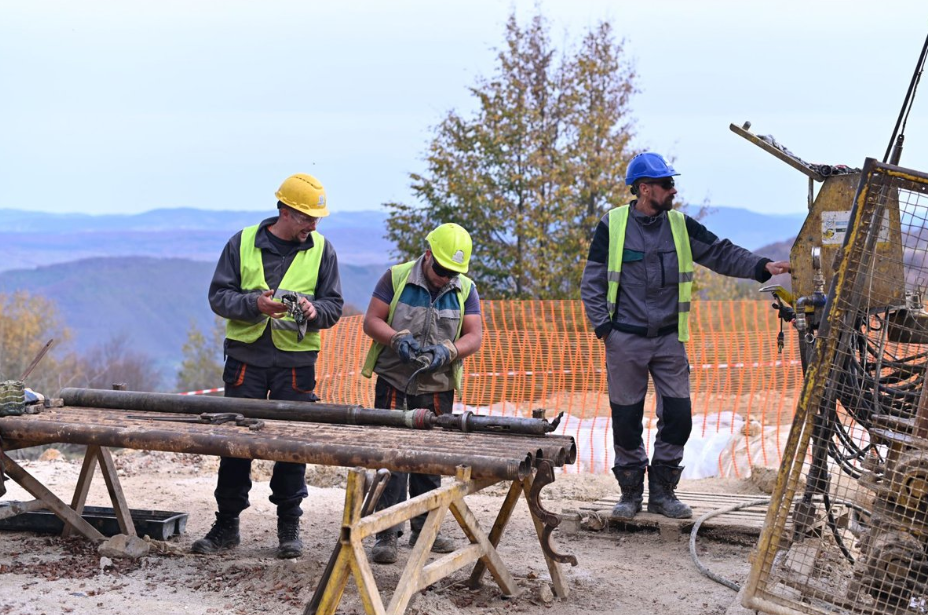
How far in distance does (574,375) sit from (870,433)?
21.0ft

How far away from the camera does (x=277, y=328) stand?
19.4ft

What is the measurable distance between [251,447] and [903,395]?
279cm

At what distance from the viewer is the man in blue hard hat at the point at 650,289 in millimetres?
6418

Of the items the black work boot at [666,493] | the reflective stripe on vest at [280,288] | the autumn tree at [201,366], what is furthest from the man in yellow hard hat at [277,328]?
the autumn tree at [201,366]

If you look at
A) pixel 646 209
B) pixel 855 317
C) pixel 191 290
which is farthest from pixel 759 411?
pixel 191 290

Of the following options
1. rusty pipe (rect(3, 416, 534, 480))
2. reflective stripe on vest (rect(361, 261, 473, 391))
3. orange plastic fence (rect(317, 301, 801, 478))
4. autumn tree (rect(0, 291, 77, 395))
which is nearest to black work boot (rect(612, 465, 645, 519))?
reflective stripe on vest (rect(361, 261, 473, 391))

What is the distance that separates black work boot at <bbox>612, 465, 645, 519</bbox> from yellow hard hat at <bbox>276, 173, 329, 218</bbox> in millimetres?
2429

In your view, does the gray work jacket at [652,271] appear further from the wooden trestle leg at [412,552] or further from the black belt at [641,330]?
the wooden trestle leg at [412,552]

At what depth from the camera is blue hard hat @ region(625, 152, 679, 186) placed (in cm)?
635

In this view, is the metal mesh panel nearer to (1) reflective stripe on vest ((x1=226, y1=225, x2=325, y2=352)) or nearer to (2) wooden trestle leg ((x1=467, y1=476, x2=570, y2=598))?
(2) wooden trestle leg ((x1=467, y1=476, x2=570, y2=598))

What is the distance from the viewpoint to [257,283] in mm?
5949

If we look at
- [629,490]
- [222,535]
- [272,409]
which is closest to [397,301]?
[272,409]

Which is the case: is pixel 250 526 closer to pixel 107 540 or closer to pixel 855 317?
pixel 107 540

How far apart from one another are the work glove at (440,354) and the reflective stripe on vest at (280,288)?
2.26ft
